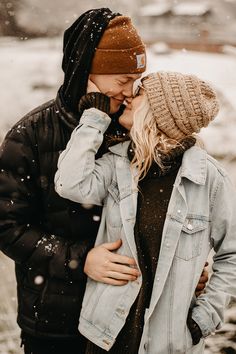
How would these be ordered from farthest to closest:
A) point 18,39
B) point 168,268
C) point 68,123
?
point 18,39 < point 68,123 < point 168,268

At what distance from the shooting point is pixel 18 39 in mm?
15812

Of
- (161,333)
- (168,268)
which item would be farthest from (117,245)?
(161,333)

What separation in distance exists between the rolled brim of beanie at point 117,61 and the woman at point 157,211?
0.15 metres

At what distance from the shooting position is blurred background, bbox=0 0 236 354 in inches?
186

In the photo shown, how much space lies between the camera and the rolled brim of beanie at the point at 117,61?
215 centimetres

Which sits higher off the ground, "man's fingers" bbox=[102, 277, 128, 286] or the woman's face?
the woman's face

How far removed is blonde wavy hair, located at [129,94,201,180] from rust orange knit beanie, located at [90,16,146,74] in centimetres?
19

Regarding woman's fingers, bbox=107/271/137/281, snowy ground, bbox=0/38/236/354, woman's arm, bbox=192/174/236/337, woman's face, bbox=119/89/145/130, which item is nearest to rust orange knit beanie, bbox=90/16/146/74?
woman's face, bbox=119/89/145/130

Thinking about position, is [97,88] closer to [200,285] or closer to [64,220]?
[64,220]

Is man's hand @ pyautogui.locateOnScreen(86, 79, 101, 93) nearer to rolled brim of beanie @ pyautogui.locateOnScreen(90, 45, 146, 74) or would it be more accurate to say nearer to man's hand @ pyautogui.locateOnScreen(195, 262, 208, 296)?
rolled brim of beanie @ pyautogui.locateOnScreen(90, 45, 146, 74)

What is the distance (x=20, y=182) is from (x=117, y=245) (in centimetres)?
47

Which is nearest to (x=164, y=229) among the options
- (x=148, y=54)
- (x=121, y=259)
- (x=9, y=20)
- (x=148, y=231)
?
(x=148, y=231)

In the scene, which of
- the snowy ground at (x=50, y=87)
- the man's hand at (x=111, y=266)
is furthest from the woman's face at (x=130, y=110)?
the snowy ground at (x=50, y=87)

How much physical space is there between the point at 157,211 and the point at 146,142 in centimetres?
28
